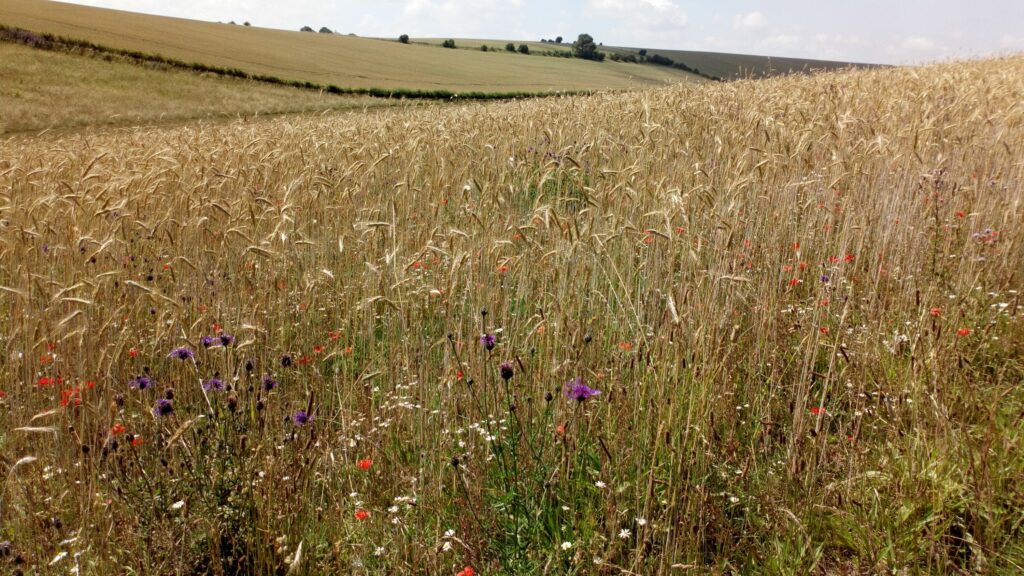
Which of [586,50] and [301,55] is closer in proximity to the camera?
[301,55]

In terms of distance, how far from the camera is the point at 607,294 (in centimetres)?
336

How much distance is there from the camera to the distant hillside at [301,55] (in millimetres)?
36156

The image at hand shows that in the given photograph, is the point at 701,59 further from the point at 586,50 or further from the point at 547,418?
the point at 547,418

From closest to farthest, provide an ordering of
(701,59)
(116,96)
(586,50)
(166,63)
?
(116,96)
(166,63)
(586,50)
(701,59)

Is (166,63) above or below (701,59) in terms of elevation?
below

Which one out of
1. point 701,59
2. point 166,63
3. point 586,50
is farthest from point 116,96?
point 701,59

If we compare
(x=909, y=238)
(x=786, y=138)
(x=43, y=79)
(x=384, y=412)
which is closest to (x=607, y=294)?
(x=384, y=412)

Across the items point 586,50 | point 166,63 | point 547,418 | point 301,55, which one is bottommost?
point 547,418

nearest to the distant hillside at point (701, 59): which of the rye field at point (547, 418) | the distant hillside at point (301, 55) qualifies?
the distant hillside at point (301, 55)

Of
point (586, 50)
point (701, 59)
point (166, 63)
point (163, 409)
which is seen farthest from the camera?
point (701, 59)

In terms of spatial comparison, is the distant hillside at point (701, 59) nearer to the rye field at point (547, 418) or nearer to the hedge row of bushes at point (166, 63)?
the hedge row of bushes at point (166, 63)

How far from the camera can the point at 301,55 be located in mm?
46000

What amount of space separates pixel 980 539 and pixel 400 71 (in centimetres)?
4925

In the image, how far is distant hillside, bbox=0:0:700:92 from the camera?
36156 mm
